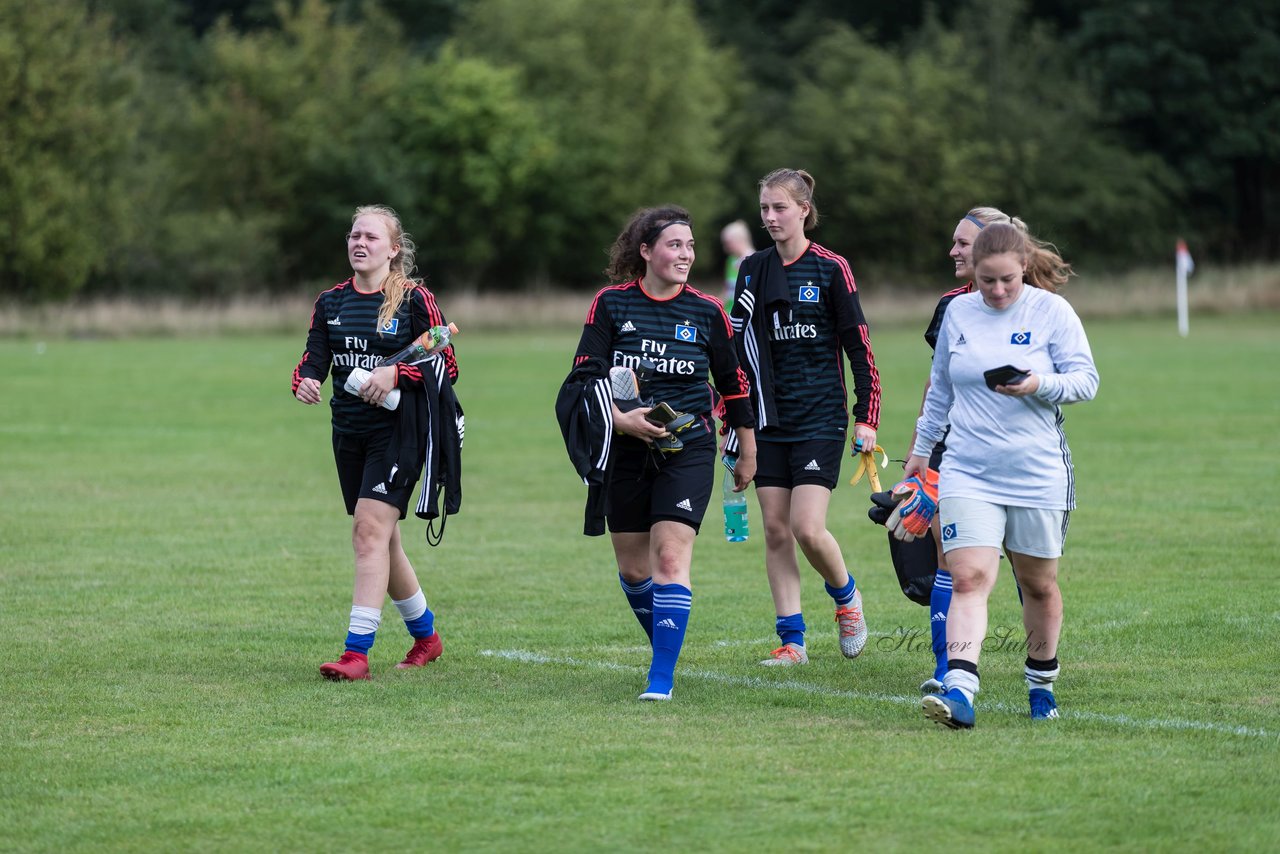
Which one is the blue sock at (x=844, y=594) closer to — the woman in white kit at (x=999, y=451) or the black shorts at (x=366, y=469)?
the woman in white kit at (x=999, y=451)

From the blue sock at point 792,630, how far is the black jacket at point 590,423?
4.11ft

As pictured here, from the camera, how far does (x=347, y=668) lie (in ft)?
24.9

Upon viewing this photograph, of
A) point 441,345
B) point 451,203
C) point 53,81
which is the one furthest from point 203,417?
point 451,203

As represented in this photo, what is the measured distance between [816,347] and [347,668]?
2.57 metres

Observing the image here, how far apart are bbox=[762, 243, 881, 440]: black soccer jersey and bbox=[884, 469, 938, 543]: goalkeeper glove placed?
3.46 ft

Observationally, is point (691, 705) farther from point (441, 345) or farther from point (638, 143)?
point (638, 143)

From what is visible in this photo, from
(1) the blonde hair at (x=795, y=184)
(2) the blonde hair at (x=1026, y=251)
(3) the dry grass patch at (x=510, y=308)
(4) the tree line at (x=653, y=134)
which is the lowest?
(3) the dry grass patch at (x=510, y=308)

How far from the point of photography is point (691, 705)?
6992 millimetres

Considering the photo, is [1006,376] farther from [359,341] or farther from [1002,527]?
[359,341]

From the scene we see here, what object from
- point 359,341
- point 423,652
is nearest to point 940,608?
point 423,652

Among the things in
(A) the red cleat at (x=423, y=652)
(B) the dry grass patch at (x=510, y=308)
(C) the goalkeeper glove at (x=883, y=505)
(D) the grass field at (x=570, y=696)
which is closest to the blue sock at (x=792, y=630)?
(D) the grass field at (x=570, y=696)

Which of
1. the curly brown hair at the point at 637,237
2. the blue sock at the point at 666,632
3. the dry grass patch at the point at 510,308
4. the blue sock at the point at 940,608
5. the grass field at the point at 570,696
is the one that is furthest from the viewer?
the dry grass patch at the point at 510,308

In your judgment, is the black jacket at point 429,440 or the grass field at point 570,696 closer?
the grass field at point 570,696

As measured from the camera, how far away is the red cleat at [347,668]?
758cm
